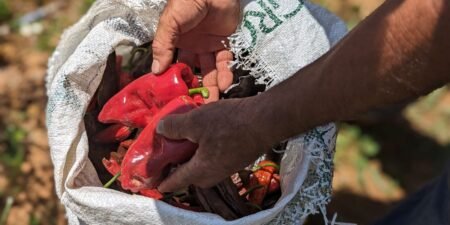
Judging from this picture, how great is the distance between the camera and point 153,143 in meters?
1.19

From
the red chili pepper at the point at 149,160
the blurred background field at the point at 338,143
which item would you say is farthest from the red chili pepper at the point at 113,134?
the blurred background field at the point at 338,143

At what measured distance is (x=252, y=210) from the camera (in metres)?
1.23

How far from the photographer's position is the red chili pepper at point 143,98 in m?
1.25

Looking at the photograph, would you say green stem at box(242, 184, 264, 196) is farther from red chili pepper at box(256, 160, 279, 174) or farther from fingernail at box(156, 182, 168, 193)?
fingernail at box(156, 182, 168, 193)

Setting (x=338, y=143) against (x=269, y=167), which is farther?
(x=338, y=143)

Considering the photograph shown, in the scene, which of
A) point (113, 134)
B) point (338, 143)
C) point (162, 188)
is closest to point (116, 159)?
point (113, 134)

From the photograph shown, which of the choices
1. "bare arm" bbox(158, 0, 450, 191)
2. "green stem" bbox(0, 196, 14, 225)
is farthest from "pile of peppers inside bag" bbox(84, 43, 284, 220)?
"green stem" bbox(0, 196, 14, 225)

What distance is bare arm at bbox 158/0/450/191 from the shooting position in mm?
770

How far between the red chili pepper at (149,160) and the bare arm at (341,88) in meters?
0.13

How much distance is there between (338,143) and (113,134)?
80cm

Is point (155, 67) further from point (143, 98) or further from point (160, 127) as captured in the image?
point (160, 127)

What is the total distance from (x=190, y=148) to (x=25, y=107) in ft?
2.93

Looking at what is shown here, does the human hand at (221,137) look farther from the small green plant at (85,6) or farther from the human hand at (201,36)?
the small green plant at (85,6)

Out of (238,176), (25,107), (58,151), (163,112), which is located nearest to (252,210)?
(238,176)
